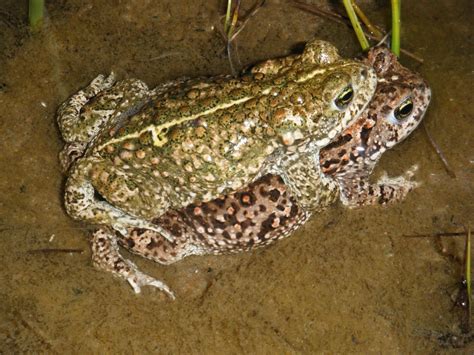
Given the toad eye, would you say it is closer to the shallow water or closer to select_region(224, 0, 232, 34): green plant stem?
the shallow water

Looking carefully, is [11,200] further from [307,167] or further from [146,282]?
[307,167]

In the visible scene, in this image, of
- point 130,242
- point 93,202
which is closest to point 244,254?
point 130,242

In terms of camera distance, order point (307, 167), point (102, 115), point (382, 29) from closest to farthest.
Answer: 1. point (307, 167)
2. point (102, 115)
3. point (382, 29)

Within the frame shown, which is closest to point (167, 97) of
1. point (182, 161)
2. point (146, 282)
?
point (182, 161)

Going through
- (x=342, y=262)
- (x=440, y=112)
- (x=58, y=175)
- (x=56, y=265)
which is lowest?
(x=342, y=262)

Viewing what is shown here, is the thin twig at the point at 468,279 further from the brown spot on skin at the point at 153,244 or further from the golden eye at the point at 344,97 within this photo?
the brown spot on skin at the point at 153,244

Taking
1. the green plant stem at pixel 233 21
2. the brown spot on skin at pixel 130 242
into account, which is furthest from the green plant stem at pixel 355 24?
the brown spot on skin at pixel 130 242
